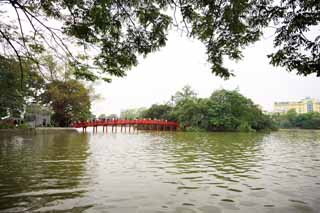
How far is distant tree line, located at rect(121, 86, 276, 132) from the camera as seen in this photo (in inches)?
1348

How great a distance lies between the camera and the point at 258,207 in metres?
3.53

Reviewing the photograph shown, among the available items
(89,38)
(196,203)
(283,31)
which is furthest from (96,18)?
(196,203)

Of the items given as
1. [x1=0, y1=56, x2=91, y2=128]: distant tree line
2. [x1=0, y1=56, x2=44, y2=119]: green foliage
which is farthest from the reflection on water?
[x1=0, y1=56, x2=91, y2=128]: distant tree line

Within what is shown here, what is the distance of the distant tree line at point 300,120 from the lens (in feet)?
165

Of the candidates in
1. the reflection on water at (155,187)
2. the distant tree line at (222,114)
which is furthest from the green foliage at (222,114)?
the reflection on water at (155,187)

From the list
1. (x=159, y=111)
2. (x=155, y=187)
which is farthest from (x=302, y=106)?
(x=155, y=187)

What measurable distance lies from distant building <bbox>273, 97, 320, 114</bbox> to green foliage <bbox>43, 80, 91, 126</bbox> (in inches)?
3073

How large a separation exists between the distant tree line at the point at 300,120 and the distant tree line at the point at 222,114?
62.3 feet

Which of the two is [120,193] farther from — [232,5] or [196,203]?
[232,5]

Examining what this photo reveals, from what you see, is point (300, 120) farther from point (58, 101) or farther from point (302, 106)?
point (58, 101)

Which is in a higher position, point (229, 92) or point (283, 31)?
point (229, 92)

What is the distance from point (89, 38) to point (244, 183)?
411 cm

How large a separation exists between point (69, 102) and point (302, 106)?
88.2 meters

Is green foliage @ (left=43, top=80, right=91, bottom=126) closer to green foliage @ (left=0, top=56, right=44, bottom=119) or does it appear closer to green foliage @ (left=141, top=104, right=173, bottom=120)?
green foliage @ (left=0, top=56, right=44, bottom=119)
